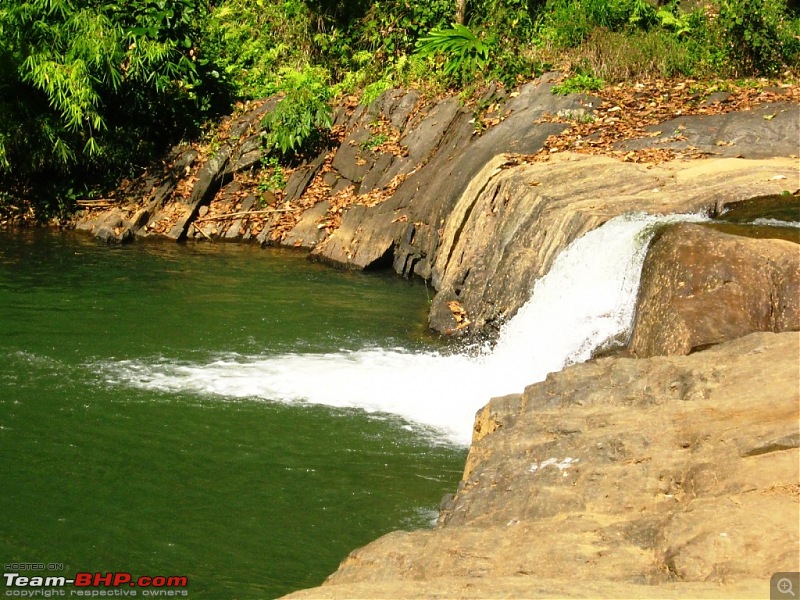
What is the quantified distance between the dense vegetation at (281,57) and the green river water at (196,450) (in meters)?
5.19

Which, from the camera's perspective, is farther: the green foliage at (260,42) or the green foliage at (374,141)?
the green foliage at (260,42)

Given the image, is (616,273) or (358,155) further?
(358,155)

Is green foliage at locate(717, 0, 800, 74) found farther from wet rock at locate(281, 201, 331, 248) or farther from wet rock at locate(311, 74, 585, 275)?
wet rock at locate(281, 201, 331, 248)

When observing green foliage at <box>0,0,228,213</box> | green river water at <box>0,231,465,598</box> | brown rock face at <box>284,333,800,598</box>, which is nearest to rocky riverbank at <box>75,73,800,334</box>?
green foliage at <box>0,0,228,213</box>

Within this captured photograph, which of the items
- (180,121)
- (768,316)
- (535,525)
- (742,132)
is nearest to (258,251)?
(180,121)

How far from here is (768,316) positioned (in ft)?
27.9

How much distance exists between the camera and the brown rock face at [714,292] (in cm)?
841

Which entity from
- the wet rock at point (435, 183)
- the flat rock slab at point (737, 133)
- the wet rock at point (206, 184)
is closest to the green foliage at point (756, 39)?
the flat rock slab at point (737, 133)

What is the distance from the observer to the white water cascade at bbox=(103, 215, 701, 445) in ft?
34.1

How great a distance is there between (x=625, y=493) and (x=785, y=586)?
155cm

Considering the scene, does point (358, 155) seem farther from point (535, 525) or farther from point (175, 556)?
point (535, 525)

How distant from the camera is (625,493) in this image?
5.97 metres

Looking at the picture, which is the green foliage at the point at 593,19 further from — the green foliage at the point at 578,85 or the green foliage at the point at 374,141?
the green foliage at the point at 374,141

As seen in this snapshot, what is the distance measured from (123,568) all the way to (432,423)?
3.58m
